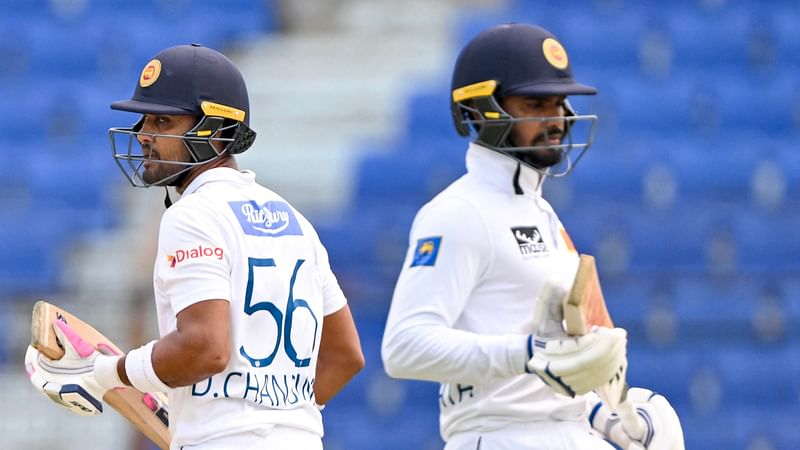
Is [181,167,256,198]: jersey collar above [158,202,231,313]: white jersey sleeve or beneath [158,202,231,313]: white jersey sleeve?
above

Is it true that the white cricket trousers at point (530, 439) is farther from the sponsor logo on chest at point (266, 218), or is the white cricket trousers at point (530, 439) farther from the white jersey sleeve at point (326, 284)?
the sponsor logo on chest at point (266, 218)

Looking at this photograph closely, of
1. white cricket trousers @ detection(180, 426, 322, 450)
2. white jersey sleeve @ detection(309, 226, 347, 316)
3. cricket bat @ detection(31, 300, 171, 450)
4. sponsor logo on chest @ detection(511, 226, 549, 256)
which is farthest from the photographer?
sponsor logo on chest @ detection(511, 226, 549, 256)

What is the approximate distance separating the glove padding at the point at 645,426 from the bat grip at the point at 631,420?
1 cm

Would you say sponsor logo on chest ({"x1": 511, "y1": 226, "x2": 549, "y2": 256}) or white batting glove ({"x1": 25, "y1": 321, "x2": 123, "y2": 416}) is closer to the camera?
white batting glove ({"x1": 25, "y1": 321, "x2": 123, "y2": 416})

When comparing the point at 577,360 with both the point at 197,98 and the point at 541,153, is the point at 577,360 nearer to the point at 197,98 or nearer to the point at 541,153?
the point at 541,153

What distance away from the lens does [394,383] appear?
10336 mm

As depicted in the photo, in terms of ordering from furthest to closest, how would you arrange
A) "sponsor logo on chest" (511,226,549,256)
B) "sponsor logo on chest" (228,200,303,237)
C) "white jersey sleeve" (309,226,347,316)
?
1. "sponsor logo on chest" (511,226,549,256)
2. "white jersey sleeve" (309,226,347,316)
3. "sponsor logo on chest" (228,200,303,237)

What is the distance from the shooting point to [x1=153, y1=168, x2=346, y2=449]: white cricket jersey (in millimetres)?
4133

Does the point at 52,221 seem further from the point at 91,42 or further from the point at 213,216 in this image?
the point at 213,216

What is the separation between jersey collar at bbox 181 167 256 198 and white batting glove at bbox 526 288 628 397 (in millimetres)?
892

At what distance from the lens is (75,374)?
4.36 metres

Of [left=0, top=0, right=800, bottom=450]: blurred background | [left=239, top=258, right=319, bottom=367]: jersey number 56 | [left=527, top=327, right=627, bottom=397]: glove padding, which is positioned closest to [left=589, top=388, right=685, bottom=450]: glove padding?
[left=527, top=327, right=627, bottom=397]: glove padding

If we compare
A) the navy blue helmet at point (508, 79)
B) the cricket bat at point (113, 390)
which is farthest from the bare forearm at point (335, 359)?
the navy blue helmet at point (508, 79)

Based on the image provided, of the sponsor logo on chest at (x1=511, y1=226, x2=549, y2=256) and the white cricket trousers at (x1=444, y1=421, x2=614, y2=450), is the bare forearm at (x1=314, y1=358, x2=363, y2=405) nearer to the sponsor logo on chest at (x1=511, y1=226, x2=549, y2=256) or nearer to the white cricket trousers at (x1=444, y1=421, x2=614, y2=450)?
the white cricket trousers at (x1=444, y1=421, x2=614, y2=450)
